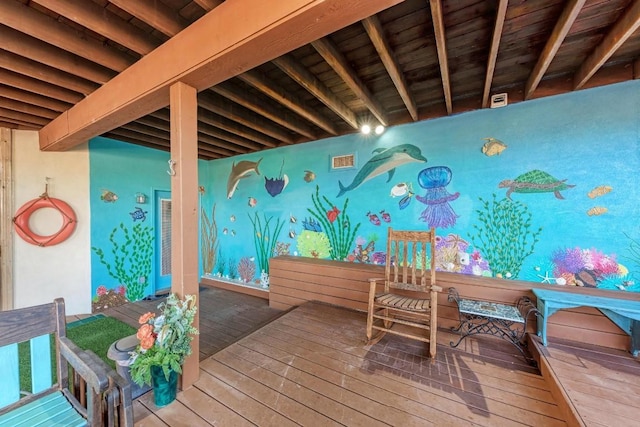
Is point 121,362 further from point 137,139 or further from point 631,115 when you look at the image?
point 631,115

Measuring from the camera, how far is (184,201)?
166 cm

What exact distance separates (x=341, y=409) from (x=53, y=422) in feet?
4.70

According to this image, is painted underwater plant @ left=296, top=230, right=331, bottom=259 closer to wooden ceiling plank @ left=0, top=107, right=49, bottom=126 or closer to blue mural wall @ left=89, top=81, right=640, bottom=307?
blue mural wall @ left=89, top=81, right=640, bottom=307

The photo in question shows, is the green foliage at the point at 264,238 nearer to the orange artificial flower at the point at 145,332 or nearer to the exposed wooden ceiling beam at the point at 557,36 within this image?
Result: the orange artificial flower at the point at 145,332

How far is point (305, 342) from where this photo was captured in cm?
229

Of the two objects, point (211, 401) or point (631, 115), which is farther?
point (631, 115)

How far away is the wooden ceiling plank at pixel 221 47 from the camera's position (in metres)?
1.11

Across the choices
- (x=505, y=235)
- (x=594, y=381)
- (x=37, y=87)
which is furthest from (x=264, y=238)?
(x=594, y=381)

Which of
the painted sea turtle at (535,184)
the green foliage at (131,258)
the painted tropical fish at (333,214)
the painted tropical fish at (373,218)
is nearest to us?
the painted sea turtle at (535,184)

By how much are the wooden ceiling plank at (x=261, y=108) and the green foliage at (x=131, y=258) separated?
10.6ft

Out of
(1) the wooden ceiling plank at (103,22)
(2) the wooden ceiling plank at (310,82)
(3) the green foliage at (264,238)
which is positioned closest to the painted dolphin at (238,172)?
(3) the green foliage at (264,238)

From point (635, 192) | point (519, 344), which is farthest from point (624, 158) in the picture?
point (519, 344)

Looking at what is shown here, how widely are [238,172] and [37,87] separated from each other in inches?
112

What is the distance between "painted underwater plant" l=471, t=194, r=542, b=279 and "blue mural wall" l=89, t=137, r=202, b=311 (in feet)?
17.3
